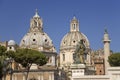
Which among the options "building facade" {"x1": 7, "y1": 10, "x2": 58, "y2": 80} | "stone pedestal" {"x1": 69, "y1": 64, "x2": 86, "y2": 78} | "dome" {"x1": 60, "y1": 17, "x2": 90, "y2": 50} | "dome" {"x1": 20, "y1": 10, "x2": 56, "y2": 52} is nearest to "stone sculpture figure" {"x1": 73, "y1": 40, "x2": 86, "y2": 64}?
"stone pedestal" {"x1": 69, "y1": 64, "x2": 86, "y2": 78}

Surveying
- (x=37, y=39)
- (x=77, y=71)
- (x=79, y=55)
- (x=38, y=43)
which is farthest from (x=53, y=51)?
(x=77, y=71)

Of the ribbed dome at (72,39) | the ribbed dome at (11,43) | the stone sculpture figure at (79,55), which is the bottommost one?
the stone sculpture figure at (79,55)

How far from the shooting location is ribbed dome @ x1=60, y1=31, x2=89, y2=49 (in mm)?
110438

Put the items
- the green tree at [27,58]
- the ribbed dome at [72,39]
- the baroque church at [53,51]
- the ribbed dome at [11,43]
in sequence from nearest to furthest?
the green tree at [27,58] < the baroque church at [53,51] < the ribbed dome at [11,43] < the ribbed dome at [72,39]

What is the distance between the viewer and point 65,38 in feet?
372

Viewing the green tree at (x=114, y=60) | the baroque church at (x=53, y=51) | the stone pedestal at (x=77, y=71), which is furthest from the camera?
the baroque church at (x=53, y=51)

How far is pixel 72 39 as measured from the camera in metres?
111

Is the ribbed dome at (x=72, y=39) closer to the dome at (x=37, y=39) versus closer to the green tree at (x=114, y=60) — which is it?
the dome at (x=37, y=39)

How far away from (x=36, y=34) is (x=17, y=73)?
20.7 metres

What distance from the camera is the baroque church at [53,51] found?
84750 millimetres

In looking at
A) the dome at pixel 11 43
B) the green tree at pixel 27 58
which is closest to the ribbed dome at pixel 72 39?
the dome at pixel 11 43

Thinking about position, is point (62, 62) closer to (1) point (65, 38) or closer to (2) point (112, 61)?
(1) point (65, 38)

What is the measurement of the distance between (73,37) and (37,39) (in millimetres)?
14012

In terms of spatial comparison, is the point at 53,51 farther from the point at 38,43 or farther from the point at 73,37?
the point at 73,37
